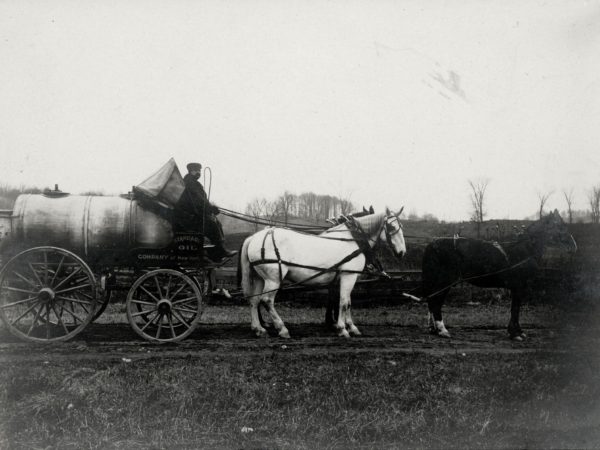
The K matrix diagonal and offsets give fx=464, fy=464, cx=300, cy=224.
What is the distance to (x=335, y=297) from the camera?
8.85 m

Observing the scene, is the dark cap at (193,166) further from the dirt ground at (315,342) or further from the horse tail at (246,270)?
the dirt ground at (315,342)

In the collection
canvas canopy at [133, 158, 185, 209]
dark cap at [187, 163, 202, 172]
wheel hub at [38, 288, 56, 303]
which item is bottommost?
wheel hub at [38, 288, 56, 303]

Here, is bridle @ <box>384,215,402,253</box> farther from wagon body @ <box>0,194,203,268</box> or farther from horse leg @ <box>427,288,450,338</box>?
wagon body @ <box>0,194,203,268</box>

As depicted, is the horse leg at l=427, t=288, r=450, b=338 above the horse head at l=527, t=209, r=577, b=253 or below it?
below

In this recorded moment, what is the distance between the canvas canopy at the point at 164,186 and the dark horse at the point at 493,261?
194 inches

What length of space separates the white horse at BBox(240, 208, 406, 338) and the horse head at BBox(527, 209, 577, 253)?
270 centimetres

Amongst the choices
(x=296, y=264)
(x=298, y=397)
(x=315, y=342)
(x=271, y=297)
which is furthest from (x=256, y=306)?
(x=298, y=397)

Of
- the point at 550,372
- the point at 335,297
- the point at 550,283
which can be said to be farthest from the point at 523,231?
the point at 550,283

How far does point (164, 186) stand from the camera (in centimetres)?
741

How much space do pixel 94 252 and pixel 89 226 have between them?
0.43m

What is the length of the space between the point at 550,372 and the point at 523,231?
10.6 feet

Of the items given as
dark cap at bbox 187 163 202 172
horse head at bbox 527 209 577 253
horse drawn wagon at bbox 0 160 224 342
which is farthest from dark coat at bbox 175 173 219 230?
horse head at bbox 527 209 577 253

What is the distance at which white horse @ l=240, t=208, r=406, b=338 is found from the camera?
25.7 feet

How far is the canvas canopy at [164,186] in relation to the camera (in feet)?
24.0
